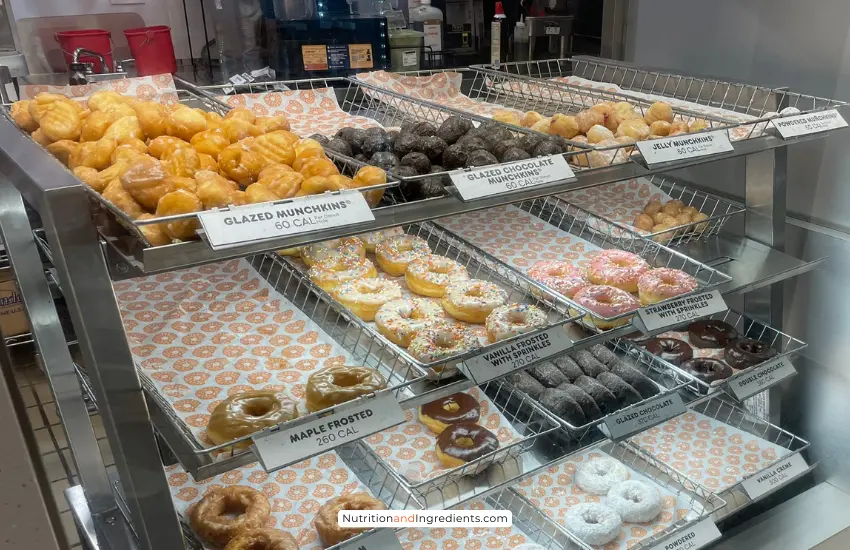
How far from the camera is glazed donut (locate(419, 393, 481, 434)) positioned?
194 centimetres

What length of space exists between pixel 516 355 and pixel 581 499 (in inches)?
34.9

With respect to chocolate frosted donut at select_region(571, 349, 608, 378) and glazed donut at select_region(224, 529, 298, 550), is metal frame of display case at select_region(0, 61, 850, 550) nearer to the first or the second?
glazed donut at select_region(224, 529, 298, 550)

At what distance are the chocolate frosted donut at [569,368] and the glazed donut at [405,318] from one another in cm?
57

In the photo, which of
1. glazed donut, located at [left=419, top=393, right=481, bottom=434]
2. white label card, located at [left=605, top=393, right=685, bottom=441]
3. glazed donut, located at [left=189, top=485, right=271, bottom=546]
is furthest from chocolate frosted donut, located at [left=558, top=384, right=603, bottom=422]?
glazed donut, located at [left=189, top=485, right=271, bottom=546]

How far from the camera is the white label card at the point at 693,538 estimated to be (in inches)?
79.5

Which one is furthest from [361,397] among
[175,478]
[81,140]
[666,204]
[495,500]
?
[666,204]

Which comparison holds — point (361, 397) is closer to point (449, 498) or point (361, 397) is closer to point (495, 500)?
point (449, 498)

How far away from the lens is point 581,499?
220 cm

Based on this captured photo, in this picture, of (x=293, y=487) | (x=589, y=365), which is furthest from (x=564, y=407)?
(x=293, y=487)

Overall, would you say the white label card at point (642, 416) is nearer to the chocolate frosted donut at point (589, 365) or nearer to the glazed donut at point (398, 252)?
the chocolate frosted donut at point (589, 365)

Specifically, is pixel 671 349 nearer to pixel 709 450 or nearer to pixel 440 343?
pixel 709 450

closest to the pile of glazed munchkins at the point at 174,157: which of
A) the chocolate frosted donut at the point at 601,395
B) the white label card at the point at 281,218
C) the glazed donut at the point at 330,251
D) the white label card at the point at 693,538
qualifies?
the white label card at the point at 281,218

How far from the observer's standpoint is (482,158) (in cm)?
156

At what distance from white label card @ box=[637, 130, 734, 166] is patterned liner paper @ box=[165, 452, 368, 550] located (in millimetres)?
1028
